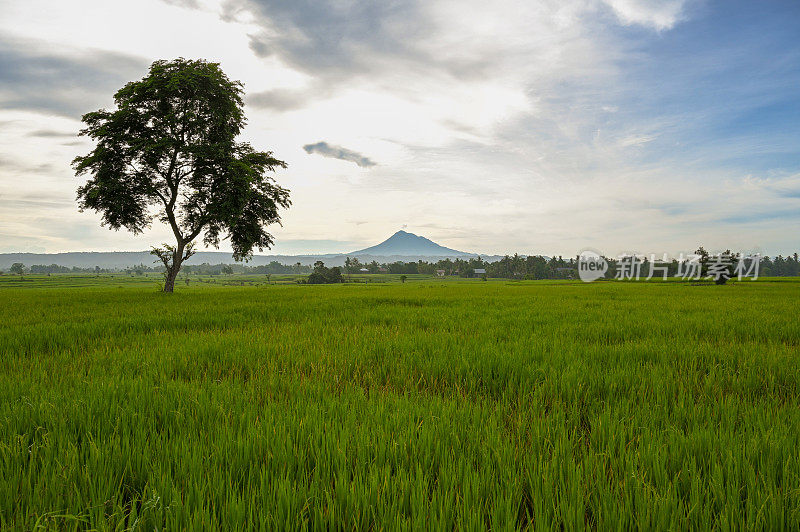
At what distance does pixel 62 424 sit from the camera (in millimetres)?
2344

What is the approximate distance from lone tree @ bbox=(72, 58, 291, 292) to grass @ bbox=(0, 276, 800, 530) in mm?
17797

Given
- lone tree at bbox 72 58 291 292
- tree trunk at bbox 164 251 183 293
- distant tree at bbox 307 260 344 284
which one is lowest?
distant tree at bbox 307 260 344 284

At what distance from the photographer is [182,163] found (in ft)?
67.5

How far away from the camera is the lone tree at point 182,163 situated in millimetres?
19172

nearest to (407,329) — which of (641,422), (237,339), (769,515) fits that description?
(237,339)

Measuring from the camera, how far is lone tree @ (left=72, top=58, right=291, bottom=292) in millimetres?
19172

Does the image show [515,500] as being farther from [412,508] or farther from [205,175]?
[205,175]

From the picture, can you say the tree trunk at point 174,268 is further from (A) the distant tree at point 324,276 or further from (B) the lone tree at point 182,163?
(A) the distant tree at point 324,276

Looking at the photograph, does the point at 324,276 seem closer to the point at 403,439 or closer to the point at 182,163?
the point at 182,163

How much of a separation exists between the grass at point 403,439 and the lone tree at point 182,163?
17797 millimetres

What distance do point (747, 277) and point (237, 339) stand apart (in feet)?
309

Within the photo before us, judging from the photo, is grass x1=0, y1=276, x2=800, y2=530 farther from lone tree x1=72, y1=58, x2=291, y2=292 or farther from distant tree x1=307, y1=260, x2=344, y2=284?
distant tree x1=307, y1=260, x2=344, y2=284

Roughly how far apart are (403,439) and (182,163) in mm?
24074

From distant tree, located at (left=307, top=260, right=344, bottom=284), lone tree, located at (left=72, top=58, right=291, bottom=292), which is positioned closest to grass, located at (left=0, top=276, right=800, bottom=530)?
lone tree, located at (left=72, top=58, right=291, bottom=292)
